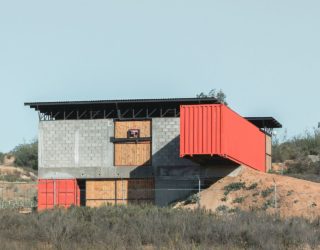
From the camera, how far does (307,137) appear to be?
8338 centimetres

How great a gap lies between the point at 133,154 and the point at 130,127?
173cm

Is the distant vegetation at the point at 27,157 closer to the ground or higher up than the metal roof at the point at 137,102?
closer to the ground

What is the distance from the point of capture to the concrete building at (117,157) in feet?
151

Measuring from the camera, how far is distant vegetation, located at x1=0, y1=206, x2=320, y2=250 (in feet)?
73.9

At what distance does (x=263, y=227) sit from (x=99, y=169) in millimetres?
23757

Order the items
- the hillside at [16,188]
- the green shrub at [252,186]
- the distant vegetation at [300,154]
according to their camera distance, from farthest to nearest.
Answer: the distant vegetation at [300,154] → the hillside at [16,188] → the green shrub at [252,186]

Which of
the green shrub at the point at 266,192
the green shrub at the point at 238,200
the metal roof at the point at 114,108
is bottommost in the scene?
the green shrub at the point at 238,200

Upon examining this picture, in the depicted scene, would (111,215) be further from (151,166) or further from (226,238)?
(151,166)

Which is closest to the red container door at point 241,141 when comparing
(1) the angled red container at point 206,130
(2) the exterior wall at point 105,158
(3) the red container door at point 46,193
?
(1) the angled red container at point 206,130

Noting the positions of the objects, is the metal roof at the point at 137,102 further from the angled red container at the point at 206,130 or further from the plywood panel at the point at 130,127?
the angled red container at the point at 206,130

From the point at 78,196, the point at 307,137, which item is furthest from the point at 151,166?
the point at 307,137

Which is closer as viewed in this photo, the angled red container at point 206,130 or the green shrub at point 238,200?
the angled red container at point 206,130

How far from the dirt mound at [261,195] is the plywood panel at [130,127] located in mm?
5812

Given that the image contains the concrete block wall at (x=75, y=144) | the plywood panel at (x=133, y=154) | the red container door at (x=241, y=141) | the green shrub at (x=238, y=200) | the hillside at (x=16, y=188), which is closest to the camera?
the red container door at (x=241, y=141)
